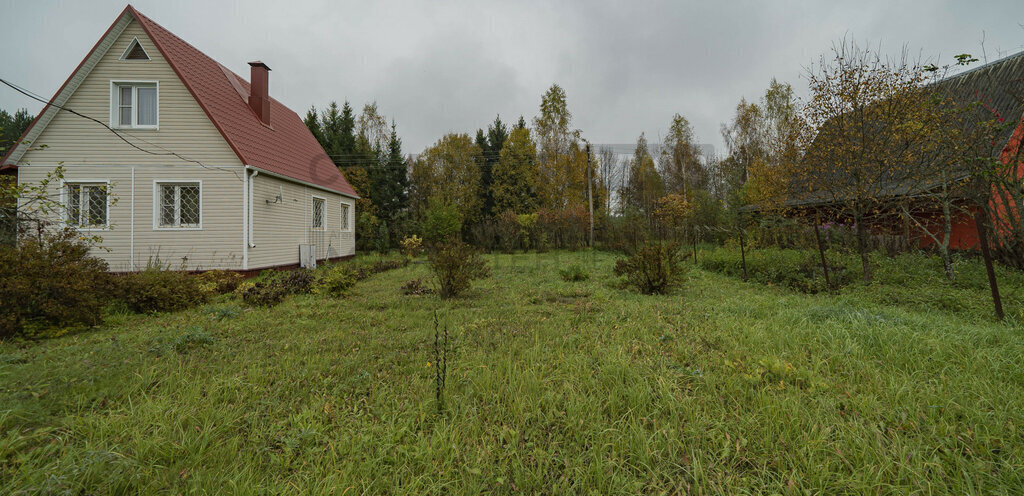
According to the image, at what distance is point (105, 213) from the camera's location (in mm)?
8781

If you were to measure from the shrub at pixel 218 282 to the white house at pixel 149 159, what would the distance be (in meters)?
1.52

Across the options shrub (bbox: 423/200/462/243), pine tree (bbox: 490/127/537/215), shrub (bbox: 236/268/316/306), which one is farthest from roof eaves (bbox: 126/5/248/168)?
pine tree (bbox: 490/127/537/215)

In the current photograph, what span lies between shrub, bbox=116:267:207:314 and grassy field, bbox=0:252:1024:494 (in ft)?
5.15

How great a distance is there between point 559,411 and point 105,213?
39.8ft

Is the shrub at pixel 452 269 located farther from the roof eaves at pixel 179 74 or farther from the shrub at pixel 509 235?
the shrub at pixel 509 235

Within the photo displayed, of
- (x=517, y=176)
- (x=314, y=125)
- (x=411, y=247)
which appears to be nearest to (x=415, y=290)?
(x=411, y=247)

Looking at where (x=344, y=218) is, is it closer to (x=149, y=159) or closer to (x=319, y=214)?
(x=319, y=214)

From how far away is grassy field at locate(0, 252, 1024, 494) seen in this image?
1.72 metres

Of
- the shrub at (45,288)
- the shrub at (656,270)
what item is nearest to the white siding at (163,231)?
the shrub at (45,288)

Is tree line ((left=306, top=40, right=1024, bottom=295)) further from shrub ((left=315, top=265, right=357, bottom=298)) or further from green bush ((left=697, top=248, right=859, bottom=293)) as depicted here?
shrub ((left=315, top=265, right=357, bottom=298))

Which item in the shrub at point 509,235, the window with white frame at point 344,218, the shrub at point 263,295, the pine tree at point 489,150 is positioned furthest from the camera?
the pine tree at point 489,150

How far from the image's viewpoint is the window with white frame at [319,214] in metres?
12.5

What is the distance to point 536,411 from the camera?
7.49 feet

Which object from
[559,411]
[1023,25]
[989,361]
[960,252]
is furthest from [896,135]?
[559,411]
